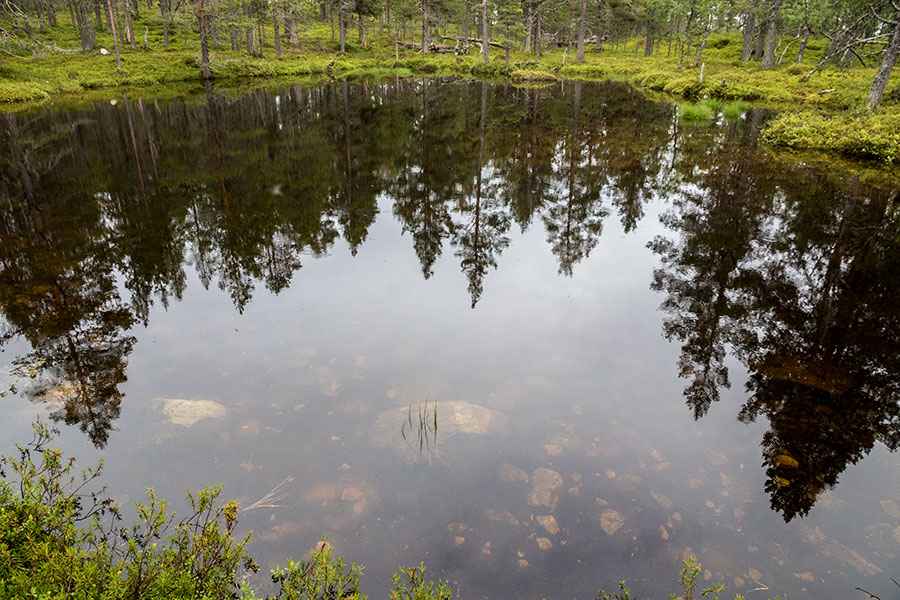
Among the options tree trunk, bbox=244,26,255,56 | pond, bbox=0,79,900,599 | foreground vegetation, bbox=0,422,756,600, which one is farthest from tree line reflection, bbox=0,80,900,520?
A: tree trunk, bbox=244,26,255,56

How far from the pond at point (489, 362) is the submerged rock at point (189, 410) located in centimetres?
5

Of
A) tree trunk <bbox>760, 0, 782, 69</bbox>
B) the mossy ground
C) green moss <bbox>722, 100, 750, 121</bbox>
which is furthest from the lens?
tree trunk <bbox>760, 0, 782, 69</bbox>

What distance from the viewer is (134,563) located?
4.21 m

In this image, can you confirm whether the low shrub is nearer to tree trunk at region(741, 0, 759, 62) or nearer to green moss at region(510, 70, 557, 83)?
green moss at region(510, 70, 557, 83)

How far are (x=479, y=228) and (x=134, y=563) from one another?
12.2 meters

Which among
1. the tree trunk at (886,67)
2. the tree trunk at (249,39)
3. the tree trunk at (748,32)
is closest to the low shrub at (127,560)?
the tree trunk at (886,67)

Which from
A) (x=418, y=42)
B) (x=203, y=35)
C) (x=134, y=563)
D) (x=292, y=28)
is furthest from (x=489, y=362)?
(x=418, y=42)

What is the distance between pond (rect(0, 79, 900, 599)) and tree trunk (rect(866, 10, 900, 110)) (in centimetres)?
818

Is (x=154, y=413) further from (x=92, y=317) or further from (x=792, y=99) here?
(x=792, y=99)

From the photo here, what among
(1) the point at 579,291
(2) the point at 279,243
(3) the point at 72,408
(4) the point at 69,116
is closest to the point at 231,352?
(3) the point at 72,408

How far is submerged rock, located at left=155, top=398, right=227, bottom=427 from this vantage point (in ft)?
23.4

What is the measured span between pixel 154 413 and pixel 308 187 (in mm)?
12342

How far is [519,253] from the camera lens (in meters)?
13.6

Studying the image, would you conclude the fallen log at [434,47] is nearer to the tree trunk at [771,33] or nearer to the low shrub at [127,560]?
the tree trunk at [771,33]
